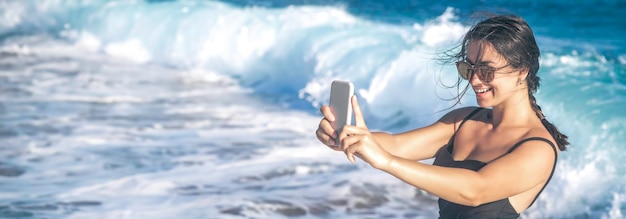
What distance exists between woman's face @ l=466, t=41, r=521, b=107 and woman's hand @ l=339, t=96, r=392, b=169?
40 cm

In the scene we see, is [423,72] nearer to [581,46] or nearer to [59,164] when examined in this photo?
[581,46]

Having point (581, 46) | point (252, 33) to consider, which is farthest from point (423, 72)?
point (252, 33)

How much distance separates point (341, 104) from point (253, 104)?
7.70 m

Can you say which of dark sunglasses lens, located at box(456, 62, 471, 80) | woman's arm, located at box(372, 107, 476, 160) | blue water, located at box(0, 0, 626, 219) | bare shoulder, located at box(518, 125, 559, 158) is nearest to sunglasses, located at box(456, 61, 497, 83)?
dark sunglasses lens, located at box(456, 62, 471, 80)

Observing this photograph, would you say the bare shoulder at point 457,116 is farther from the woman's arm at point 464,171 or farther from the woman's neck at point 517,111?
the woman's arm at point 464,171

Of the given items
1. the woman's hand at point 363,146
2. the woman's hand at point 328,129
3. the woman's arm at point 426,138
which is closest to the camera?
the woman's hand at point 363,146

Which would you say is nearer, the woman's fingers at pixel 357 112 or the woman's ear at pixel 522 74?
the woman's fingers at pixel 357 112

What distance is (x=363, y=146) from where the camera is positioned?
249 cm

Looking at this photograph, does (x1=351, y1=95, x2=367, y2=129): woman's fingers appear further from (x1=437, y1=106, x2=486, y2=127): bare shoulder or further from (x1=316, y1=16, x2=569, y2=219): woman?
(x1=437, y1=106, x2=486, y2=127): bare shoulder

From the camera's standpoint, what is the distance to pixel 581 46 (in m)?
12.0

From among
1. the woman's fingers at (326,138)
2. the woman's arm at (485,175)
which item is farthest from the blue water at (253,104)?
the woman's fingers at (326,138)

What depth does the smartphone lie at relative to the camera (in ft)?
8.38

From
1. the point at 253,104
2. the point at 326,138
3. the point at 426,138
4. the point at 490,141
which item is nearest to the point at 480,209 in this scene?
the point at 490,141

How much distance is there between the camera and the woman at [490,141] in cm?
252
